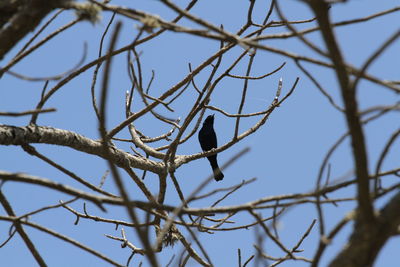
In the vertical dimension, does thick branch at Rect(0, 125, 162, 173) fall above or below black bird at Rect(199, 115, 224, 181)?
below

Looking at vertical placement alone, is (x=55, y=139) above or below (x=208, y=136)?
below

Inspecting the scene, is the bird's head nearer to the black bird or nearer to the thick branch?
the black bird

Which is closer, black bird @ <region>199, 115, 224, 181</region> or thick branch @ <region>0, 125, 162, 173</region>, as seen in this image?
thick branch @ <region>0, 125, 162, 173</region>

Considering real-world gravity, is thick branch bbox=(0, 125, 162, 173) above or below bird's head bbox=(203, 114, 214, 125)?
below

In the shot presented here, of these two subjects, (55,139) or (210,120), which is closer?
(55,139)

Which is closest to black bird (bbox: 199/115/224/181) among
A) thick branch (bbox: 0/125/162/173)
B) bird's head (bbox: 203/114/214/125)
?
bird's head (bbox: 203/114/214/125)

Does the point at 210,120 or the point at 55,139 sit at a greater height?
the point at 210,120

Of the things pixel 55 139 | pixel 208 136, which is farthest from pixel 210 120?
pixel 55 139

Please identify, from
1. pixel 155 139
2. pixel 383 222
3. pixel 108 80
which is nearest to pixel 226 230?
pixel 155 139

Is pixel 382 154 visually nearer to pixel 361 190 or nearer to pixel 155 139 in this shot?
pixel 361 190

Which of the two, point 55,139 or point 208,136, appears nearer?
point 55,139

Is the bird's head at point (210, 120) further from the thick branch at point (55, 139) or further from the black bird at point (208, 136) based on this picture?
the thick branch at point (55, 139)

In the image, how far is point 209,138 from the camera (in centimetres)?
945

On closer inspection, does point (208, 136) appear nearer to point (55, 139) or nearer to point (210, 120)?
point (210, 120)
